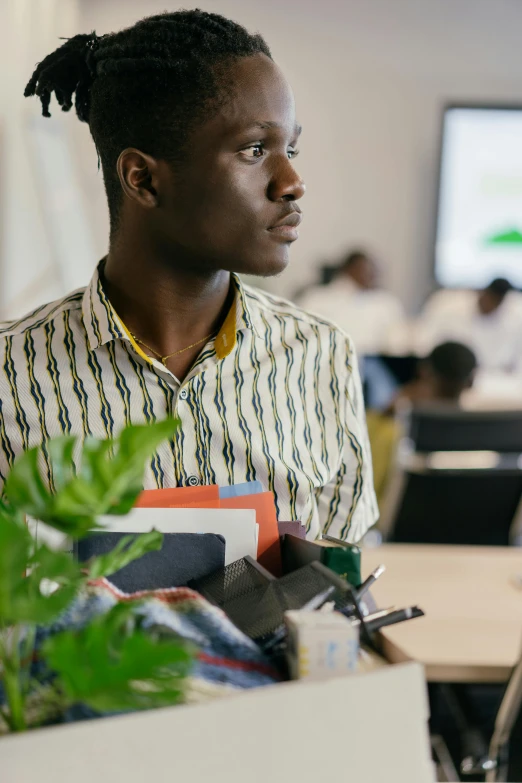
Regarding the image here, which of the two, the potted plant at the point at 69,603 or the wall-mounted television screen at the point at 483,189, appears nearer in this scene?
the potted plant at the point at 69,603

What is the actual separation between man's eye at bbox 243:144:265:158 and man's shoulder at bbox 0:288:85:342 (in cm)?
33

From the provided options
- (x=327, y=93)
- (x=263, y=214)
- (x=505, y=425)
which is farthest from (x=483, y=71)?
(x=263, y=214)

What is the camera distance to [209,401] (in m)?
1.17

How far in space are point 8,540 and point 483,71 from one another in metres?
6.85

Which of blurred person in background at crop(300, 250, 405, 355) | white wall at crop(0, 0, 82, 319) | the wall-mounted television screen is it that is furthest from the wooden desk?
the wall-mounted television screen

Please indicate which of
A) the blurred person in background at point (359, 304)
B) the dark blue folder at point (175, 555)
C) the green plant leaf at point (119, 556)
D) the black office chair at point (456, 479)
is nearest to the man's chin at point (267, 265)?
the dark blue folder at point (175, 555)

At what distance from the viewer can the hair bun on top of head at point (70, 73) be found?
121cm

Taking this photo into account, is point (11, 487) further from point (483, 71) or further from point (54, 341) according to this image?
point (483, 71)

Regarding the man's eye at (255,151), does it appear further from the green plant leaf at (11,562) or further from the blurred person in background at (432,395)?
the blurred person in background at (432,395)

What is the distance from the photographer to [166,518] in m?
0.79

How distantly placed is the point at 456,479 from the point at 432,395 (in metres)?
0.77

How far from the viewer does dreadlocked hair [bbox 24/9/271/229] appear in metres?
1.09

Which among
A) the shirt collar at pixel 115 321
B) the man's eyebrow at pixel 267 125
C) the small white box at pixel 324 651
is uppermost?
the man's eyebrow at pixel 267 125

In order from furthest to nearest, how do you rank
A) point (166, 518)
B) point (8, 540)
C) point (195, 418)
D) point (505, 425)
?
point (505, 425) < point (195, 418) < point (166, 518) < point (8, 540)
